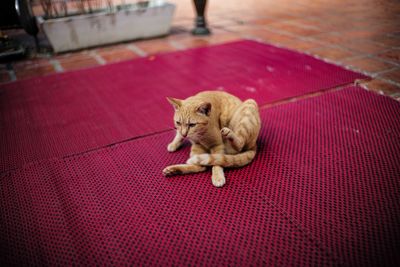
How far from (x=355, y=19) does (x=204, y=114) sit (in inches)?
171

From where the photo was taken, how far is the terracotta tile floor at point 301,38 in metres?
3.16

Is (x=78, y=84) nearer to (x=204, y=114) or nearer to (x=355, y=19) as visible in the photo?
(x=204, y=114)

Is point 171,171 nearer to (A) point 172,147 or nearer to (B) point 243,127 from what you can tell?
(A) point 172,147

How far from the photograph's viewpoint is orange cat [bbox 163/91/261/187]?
1578mm

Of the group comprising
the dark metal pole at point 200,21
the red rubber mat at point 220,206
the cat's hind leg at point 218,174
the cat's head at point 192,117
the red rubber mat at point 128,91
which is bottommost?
the red rubber mat at point 220,206

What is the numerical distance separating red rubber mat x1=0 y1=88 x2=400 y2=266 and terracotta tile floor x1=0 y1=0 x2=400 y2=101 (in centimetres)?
109

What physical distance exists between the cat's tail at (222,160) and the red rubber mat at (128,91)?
63cm

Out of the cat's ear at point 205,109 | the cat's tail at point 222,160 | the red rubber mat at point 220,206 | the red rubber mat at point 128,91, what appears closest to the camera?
the red rubber mat at point 220,206

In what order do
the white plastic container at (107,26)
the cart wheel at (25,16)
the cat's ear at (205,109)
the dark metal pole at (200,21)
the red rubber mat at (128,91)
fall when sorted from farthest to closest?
the dark metal pole at (200,21) < the white plastic container at (107,26) < the cart wheel at (25,16) < the red rubber mat at (128,91) < the cat's ear at (205,109)

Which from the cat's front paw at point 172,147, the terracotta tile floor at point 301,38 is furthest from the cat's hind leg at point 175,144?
the terracotta tile floor at point 301,38

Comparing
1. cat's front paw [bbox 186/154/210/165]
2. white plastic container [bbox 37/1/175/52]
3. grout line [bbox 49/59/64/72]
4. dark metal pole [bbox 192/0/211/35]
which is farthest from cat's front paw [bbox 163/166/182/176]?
dark metal pole [bbox 192/0/211/35]

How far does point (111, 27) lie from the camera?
399cm

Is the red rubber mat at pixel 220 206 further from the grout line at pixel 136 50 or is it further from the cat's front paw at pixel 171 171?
the grout line at pixel 136 50

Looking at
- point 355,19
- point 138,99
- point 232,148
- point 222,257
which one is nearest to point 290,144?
point 232,148
